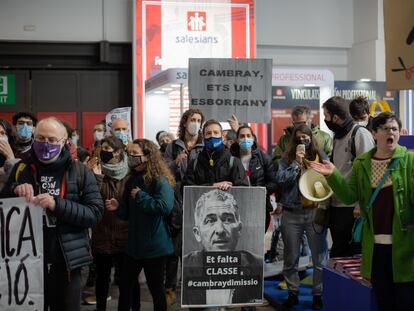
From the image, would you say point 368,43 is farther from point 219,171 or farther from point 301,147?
point 219,171

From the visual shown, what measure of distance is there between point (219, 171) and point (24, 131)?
1.91 metres

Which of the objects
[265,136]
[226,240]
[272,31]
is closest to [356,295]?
[226,240]

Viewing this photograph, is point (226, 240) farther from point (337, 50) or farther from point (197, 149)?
point (337, 50)

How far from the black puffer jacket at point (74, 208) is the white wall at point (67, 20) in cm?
1088

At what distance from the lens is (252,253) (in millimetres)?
5172

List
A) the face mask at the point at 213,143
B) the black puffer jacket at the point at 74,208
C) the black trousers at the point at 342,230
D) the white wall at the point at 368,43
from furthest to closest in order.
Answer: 1. the white wall at the point at 368,43
2. the black trousers at the point at 342,230
3. the face mask at the point at 213,143
4. the black puffer jacket at the point at 74,208

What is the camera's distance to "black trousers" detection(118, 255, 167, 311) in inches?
191

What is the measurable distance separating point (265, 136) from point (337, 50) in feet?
12.9

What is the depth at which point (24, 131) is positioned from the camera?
5.78 m

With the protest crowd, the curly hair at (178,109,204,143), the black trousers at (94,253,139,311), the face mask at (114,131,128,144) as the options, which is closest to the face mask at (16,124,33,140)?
the protest crowd

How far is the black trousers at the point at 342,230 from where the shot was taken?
17.4 feet

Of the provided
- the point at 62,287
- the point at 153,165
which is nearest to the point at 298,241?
the point at 153,165

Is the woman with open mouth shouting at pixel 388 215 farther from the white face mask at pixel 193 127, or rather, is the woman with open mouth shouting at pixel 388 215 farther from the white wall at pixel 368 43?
the white wall at pixel 368 43

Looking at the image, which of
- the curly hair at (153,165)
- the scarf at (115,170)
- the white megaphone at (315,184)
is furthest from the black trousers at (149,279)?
the white megaphone at (315,184)
